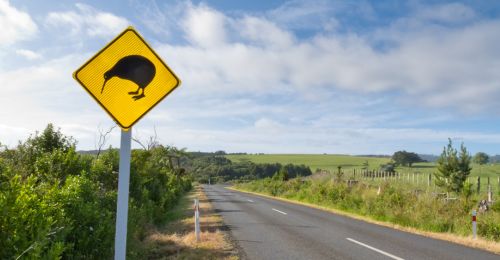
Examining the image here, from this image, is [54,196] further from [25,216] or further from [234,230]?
[234,230]

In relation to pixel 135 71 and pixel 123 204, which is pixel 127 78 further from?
pixel 123 204

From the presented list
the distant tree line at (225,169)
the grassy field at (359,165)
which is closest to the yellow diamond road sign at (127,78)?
the grassy field at (359,165)

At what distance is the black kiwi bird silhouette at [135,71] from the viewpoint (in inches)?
143

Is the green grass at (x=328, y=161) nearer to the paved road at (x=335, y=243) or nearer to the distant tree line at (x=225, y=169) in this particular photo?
the distant tree line at (x=225, y=169)

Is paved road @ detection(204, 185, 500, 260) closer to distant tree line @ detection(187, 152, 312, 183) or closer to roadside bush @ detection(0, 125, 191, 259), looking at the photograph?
roadside bush @ detection(0, 125, 191, 259)

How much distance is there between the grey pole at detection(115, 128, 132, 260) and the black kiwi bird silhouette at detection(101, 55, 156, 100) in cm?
43

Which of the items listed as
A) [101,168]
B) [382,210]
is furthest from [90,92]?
[382,210]

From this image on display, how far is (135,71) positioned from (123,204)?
1.17m

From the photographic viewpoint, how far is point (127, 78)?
3.64m

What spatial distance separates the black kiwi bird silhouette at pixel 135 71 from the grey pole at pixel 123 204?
1.42 ft

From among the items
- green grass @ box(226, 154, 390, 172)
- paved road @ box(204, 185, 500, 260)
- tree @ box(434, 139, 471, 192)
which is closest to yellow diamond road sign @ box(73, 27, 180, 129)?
paved road @ box(204, 185, 500, 260)

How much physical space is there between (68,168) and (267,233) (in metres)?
6.81

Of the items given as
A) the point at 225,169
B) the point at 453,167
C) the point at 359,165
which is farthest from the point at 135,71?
the point at 225,169

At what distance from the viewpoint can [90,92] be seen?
3566mm
